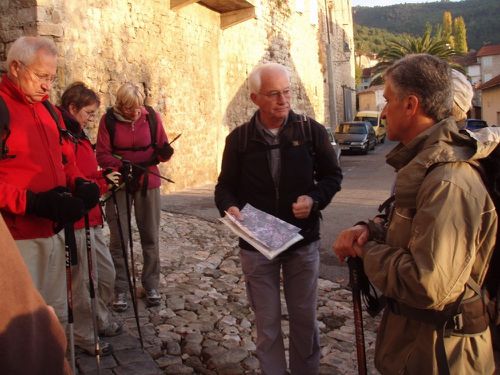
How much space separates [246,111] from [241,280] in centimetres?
1132

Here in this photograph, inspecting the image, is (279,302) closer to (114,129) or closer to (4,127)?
(4,127)

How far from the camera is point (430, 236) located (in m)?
1.71

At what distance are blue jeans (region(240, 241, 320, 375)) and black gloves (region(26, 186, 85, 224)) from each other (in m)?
1.00

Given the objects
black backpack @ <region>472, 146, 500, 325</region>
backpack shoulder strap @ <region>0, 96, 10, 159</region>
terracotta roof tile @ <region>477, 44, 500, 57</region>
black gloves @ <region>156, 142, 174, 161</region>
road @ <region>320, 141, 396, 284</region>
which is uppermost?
terracotta roof tile @ <region>477, 44, 500, 57</region>

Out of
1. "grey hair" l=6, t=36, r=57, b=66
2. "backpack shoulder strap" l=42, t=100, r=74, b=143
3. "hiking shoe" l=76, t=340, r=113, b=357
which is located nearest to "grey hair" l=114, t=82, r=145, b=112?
"backpack shoulder strap" l=42, t=100, r=74, b=143

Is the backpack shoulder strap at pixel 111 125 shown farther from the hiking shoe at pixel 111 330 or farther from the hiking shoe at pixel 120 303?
the hiking shoe at pixel 111 330

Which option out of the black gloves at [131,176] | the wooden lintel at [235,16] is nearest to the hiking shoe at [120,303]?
the black gloves at [131,176]

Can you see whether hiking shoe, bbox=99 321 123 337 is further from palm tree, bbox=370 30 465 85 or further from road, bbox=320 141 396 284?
palm tree, bbox=370 30 465 85

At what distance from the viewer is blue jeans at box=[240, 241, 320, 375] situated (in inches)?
120

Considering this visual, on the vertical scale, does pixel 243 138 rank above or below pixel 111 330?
above

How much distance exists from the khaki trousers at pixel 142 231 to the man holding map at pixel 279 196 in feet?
5.48

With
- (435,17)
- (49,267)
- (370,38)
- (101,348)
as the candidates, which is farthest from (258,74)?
(435,17)

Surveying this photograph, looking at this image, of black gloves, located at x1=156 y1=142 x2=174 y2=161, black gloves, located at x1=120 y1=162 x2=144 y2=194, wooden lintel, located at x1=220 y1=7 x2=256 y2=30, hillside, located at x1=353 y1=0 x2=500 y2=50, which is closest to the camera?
black gloves, located at x1=120 y1=162 x2=144 y2=194

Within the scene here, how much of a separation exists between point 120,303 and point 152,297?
0.28m
